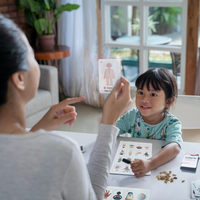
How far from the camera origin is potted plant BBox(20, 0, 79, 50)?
337cm

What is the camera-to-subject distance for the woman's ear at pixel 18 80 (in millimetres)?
665

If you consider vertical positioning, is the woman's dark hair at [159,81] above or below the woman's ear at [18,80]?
below

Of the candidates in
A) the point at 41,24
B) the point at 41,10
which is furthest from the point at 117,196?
the point at 41,10

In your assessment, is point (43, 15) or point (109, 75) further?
point (43, 15)

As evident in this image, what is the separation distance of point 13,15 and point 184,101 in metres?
2.67

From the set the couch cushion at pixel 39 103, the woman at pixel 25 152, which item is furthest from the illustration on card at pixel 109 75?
the couch cushion at pixel 39 103

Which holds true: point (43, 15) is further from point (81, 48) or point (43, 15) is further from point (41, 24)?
point (81, 48)

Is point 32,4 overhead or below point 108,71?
overhead

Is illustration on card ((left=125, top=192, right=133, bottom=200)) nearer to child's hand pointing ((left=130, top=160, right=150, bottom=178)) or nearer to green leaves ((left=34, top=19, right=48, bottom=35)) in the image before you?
child's hand pointing ((left=130, top=160, right=150, bottom=178))

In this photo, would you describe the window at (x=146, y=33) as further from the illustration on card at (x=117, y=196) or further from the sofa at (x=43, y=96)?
the illustration on card at (x=117, y=196)

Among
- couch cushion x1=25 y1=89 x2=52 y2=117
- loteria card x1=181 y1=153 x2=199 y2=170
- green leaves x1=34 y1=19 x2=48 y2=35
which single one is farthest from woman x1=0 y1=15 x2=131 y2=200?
green leaves x1=34 y1=19 x2=48 y2=35

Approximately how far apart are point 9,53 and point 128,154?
2.82ft

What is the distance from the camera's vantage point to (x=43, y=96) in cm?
314

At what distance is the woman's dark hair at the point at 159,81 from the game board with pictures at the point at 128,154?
327mm
